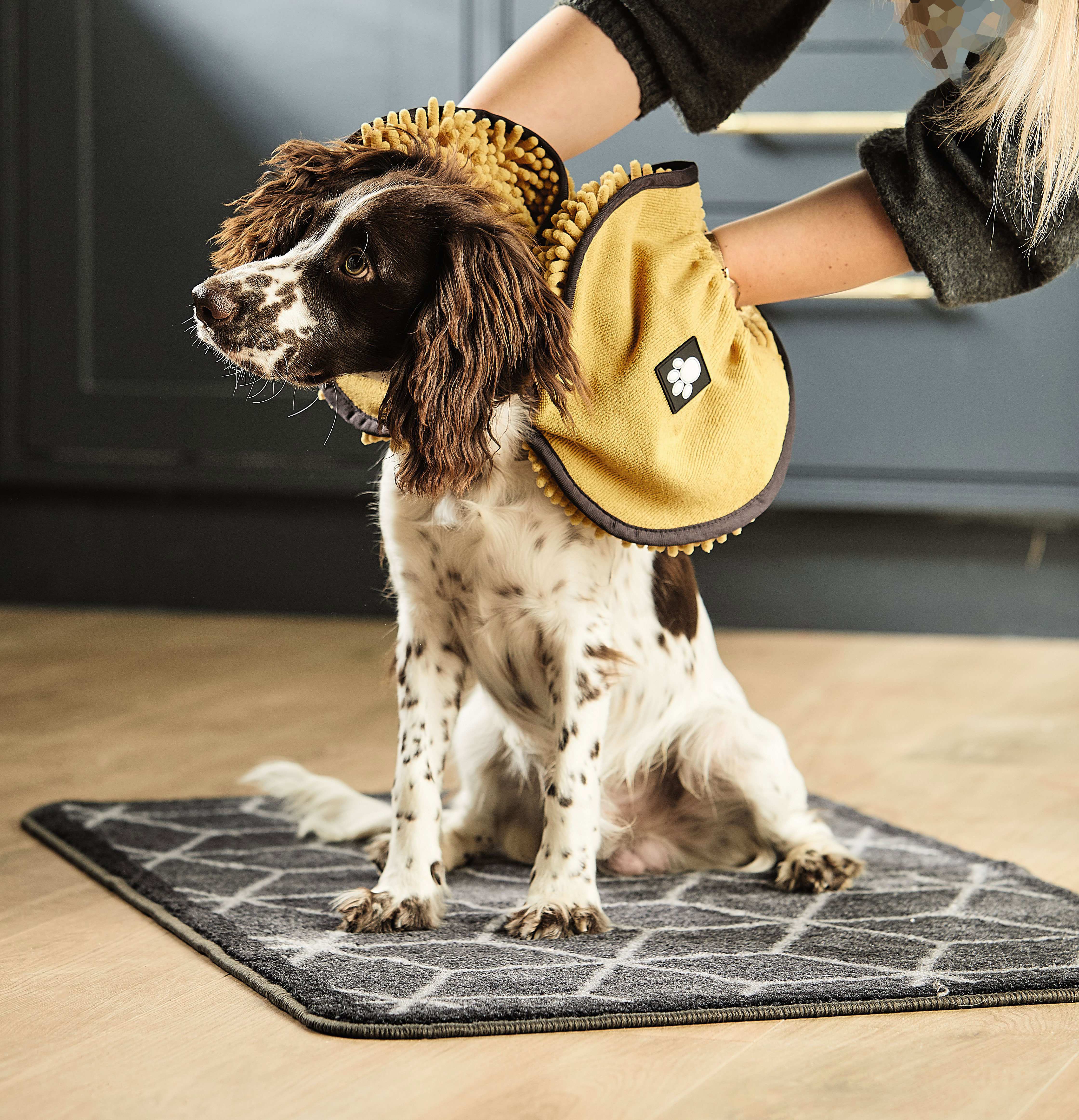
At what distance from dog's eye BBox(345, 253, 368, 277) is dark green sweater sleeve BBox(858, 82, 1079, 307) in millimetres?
552

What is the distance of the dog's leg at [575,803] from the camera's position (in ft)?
5.05

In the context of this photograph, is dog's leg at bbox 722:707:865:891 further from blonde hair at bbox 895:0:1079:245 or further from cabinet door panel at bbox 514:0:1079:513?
cabinet door panel at bbox 514:0:1079:513

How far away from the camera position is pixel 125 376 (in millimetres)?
3713

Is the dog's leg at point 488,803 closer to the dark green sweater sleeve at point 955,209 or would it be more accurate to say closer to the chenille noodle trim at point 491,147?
the chenille noodle trim at point 491,147

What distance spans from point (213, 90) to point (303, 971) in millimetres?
2774

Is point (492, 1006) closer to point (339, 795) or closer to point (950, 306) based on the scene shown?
point (339, 795)

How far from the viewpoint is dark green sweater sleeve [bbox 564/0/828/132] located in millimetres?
1655

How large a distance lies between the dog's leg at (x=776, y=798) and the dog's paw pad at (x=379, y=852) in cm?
42

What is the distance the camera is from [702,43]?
5.48ft

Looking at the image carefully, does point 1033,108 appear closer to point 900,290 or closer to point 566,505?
point 566,505

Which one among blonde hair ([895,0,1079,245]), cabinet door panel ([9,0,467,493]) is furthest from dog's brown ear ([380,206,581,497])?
cabinet door panel ([9,0,467,493])

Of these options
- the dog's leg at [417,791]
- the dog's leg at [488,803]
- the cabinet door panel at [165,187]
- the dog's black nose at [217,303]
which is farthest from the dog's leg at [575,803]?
the cabinet door panel at [165,187]

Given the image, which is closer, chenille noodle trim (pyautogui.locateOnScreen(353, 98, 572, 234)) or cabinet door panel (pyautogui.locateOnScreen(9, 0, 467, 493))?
chenille noodle trim (pyautogui.locateOnScreen(353, 98, 572, 234))

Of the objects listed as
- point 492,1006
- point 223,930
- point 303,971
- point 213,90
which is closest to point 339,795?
point 223,930
